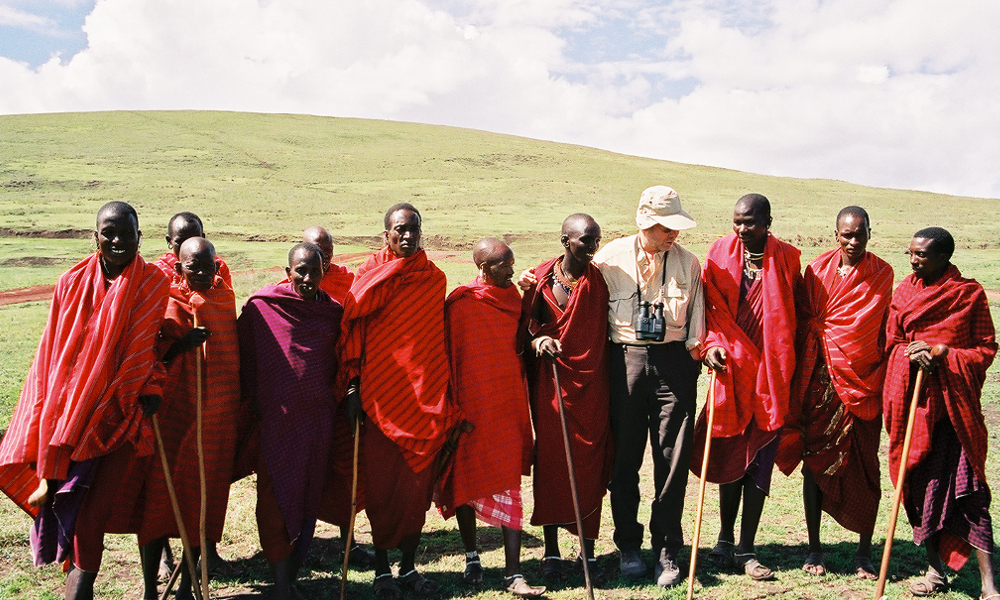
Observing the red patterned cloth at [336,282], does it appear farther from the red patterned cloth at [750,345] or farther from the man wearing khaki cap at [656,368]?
the red patterned cloth at [750,345]

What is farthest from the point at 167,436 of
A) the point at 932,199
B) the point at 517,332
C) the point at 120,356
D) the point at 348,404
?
the point at 932,199

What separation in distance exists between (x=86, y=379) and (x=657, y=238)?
148 inches

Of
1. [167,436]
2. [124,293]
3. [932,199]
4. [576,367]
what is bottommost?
[167,436]

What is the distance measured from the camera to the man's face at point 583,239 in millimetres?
5602

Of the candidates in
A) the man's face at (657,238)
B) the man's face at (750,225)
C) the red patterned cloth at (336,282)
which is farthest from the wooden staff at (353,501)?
the man's face at (750,225)

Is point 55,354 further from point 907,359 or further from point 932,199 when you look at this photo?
point 932,199

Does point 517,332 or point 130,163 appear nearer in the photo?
point 517,332

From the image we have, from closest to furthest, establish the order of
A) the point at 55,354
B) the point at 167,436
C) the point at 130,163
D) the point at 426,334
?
the point at 55,354, the point at 167,436, the point at 426,334, the point at 130,163

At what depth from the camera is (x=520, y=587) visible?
5.58 m

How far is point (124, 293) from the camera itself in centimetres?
476

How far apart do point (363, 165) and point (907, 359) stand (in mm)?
54971

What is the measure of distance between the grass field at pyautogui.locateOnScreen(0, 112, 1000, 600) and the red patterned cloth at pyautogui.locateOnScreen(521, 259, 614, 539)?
617 mm

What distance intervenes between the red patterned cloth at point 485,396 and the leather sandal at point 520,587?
374 millimetres

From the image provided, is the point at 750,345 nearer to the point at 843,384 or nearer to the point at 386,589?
the point at 843,384
